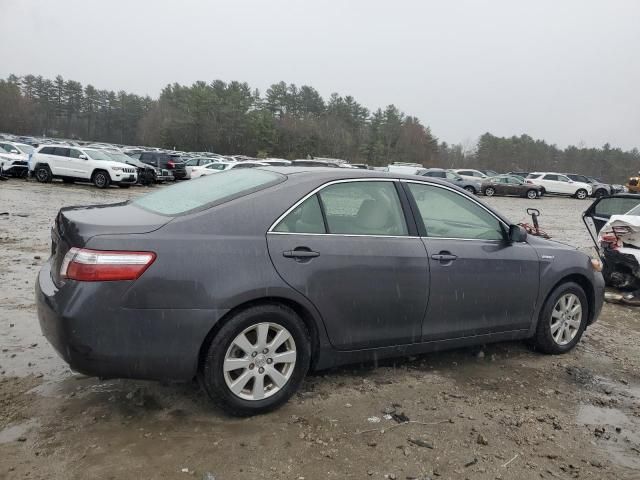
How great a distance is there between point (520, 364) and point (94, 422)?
3.38 metres

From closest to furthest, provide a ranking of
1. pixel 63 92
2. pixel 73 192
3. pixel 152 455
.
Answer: pixel 152 455
pixel 73 192
pixel 63 92

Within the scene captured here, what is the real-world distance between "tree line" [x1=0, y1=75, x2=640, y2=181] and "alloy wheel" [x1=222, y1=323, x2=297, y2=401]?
70.6 m

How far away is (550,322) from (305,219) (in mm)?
2590

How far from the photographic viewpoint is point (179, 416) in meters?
3.27

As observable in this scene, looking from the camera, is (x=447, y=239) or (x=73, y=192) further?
(x=73, y=192)

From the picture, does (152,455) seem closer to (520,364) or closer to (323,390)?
(323,390)

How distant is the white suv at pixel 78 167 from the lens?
70.9 feet

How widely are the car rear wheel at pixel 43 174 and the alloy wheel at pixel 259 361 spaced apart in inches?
873

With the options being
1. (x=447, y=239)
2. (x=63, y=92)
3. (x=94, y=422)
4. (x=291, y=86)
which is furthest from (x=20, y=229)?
(x=63, y=92)

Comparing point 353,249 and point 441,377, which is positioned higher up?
point 353,249

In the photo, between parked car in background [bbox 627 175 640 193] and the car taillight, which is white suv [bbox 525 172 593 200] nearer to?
parked car in background [bbox 627 175 640 193]

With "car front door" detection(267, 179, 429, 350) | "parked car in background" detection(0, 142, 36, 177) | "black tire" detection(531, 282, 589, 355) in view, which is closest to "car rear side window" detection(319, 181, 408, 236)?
"car front door" detection(267, 179, 429, 350)

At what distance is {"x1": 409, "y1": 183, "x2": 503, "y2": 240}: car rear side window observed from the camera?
159 inches

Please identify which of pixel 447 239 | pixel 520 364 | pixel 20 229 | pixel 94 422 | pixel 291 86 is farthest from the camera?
pixel 291 86
